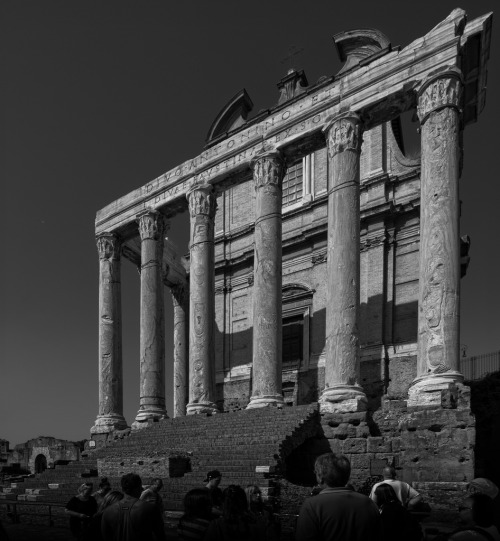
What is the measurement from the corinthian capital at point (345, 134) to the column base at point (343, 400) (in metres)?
7.49

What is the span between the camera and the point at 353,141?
20.5 m

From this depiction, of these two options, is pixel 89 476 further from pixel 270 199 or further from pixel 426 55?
pixel 426 55

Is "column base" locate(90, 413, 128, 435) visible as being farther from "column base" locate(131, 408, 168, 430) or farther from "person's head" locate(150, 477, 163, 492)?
"person's head" locate(150, 477, 163, 492)

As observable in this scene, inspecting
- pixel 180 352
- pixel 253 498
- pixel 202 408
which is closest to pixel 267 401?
pixel 202 408

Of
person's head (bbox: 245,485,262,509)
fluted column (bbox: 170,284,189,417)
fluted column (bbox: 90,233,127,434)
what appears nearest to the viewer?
person's head (bbox: 245,485,262,509)

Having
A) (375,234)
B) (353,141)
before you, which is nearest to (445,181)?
(353,141)

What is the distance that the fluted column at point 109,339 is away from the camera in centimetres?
2675

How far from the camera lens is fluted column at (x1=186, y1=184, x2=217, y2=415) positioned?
76.3 feet

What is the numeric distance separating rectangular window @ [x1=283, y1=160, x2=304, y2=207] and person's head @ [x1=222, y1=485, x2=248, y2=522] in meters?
26.7

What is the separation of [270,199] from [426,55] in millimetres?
6941

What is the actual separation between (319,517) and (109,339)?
950 inches

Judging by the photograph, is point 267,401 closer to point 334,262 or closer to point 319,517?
point 334,262

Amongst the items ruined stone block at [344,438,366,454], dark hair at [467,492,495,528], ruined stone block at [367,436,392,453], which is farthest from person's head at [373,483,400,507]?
ruined stone block at [344,438,366,454]

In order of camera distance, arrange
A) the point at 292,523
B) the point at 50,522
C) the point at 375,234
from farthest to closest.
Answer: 1. the point at 375,234
2. the point at 50,522
3. the point at 292,523
